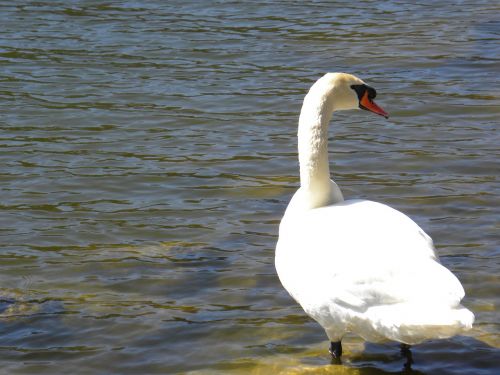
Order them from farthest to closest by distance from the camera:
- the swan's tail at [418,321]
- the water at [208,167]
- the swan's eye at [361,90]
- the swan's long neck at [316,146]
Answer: the water at [208,167] → the swan's eye at [361,90] → the swan's long neck at [316,146] → the swan's tail at [418,321]

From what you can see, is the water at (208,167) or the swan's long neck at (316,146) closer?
the swan's long neck at (316,146)

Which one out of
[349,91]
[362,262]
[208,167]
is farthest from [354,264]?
[208,167]

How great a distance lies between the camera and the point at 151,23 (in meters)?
13.0

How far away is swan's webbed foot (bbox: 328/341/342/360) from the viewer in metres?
5.89

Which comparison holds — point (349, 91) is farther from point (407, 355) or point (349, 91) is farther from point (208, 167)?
point (208, 167)

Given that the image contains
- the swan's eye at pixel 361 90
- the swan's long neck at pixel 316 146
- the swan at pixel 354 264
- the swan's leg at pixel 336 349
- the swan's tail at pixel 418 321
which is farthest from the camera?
→ the swan's eye at pixel 361 90

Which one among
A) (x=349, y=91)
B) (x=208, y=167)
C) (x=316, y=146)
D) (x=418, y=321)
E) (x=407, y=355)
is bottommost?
(x=407, y=355)

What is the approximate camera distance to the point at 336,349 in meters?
5.93

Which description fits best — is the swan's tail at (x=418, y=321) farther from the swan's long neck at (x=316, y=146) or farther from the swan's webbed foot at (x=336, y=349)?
the swan's long neck at (x=316, y=146)

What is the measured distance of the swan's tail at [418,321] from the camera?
4.82 meters

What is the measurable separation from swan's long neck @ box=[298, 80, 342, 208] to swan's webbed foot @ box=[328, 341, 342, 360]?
73 cm

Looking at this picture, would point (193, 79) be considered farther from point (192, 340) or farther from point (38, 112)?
point (192, 340)

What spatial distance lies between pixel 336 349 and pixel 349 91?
1.39m

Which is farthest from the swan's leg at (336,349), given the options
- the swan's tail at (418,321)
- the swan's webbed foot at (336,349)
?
the swan's tail at (418,321)
